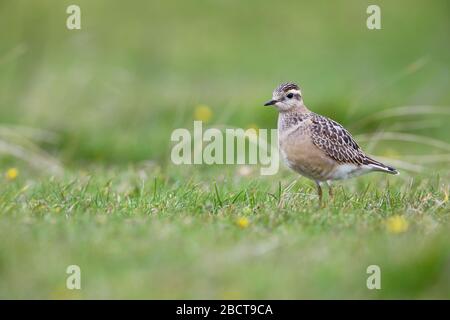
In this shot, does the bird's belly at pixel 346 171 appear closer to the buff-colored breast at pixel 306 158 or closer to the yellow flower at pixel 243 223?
the buff-colored breast at pixel 306 158

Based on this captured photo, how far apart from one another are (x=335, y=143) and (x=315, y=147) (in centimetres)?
25

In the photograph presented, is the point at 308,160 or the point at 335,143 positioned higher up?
the point at 335,143

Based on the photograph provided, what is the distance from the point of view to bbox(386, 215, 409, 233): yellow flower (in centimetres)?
693

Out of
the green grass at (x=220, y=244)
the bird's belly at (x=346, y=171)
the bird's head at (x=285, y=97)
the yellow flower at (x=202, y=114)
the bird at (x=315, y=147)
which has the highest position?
the yellow flower at (x=202, y=114)

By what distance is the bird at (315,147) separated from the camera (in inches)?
339

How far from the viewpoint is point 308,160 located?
28.0 feet

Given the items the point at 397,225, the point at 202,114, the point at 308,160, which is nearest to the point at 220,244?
the point at 397,225

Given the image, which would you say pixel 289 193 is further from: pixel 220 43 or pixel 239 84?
pixel 220 43

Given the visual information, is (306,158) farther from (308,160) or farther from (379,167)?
(379,167)

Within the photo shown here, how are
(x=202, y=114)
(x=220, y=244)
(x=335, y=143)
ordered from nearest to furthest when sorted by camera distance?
(x=220, y=244) → (x=335, y=143) → (x=202, y=114)

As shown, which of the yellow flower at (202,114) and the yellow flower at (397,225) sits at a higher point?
the yellow flower at (202,114)

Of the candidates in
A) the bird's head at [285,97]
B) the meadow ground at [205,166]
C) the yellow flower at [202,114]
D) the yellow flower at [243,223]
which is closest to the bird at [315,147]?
the bird's head at [285,97]

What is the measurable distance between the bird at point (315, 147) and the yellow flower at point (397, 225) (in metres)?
1.33

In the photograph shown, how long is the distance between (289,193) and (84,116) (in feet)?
20.2
